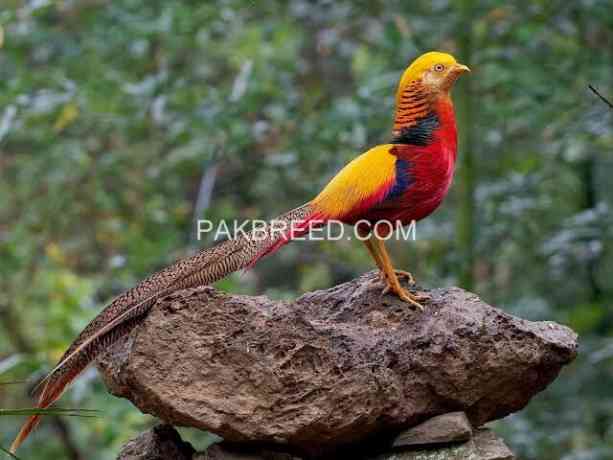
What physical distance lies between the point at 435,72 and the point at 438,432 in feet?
4.59

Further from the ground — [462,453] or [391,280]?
[391,280]

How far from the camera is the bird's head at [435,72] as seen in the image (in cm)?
372

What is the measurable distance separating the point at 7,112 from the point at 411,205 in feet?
11.0

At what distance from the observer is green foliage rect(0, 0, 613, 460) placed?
6562 mm

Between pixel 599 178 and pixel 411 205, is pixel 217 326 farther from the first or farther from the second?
pixel 599 178

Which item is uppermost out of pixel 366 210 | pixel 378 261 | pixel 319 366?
pixel 366 210

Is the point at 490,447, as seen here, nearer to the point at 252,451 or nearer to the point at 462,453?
the point at 462,453

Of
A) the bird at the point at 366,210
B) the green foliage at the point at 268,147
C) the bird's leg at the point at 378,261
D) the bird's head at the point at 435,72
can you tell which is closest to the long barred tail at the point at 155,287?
the bird at the point at 366,210

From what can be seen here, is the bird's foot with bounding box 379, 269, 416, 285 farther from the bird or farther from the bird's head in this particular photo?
the bird's head

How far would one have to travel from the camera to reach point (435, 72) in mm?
3727

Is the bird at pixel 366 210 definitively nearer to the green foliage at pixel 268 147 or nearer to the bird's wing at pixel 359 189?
the bird's wing at pixel 359 189

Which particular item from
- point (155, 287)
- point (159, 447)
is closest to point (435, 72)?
point (155, 287)

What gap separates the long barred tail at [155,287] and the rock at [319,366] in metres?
0.08

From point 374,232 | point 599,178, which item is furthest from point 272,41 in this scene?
point 374,232
